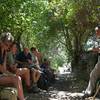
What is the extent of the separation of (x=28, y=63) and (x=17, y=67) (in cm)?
100

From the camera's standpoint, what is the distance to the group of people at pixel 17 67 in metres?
7.17

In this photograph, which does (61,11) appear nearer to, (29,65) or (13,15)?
(13,15)

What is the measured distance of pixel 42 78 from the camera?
11.8 meters

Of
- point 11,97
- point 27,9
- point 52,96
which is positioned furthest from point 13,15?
point 11,97

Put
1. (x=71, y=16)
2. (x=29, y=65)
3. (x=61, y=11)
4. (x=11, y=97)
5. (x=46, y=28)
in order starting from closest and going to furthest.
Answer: (x=11, y=97)
(x=29, y=65)
(x=71, y=16)
(x=61, y=11)
(x=46, y=28)

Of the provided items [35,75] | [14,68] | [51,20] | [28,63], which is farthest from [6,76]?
[51,20]

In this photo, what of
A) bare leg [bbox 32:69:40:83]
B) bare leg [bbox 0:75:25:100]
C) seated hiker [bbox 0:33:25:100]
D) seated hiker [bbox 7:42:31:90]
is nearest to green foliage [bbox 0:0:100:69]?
bare leg [bbox 32:69:40:83]

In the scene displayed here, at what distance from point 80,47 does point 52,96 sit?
1617cm

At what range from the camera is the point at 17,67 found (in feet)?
33.8

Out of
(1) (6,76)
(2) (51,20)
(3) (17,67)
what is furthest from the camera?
(2) (51,20)

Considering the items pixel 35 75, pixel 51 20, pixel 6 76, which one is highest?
pixel 51 20

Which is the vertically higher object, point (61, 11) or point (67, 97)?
point (61, 11)

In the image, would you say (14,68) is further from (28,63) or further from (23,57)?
(23,57)

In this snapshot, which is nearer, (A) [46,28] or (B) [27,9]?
(B) [27,9]
